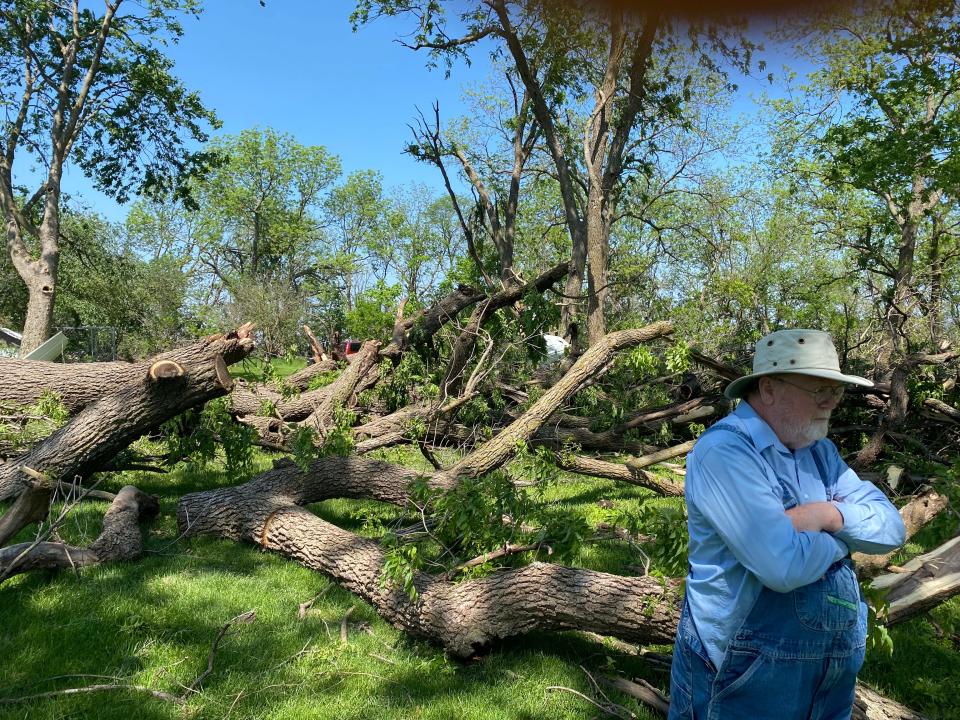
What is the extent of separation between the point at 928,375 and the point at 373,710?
857 cm

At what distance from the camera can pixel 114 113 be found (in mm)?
17875

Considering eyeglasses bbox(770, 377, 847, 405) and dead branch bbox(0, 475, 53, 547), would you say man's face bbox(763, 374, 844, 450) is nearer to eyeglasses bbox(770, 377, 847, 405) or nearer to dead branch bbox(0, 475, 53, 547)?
eyeglasses bbox(770, 377, 847, 405)

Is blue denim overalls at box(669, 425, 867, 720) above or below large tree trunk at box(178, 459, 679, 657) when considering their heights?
above

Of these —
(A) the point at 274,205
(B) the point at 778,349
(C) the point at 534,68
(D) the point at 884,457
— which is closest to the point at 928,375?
(D) the point at 884,457

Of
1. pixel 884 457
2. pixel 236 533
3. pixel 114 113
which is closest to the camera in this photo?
pixel 236 533

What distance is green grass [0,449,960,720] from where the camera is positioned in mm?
3133

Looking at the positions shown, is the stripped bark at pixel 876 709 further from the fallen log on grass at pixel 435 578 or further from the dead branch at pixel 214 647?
the dead branch at pixel 214 647

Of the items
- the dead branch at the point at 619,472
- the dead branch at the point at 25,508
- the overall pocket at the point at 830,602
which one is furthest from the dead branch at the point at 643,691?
the dead branch at the point at 619,472

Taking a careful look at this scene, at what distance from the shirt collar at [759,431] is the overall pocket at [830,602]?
37cm

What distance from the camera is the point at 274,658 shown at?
140 inches

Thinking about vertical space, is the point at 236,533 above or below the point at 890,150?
below

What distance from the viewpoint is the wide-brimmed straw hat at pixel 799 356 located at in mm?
1948

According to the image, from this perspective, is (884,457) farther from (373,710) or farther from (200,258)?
(200,258)

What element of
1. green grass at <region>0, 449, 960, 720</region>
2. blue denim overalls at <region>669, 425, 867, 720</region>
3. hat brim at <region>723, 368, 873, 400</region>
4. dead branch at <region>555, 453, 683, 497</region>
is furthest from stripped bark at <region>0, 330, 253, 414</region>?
blue denim overalls at <region>669, 425, 867, 720</region>
